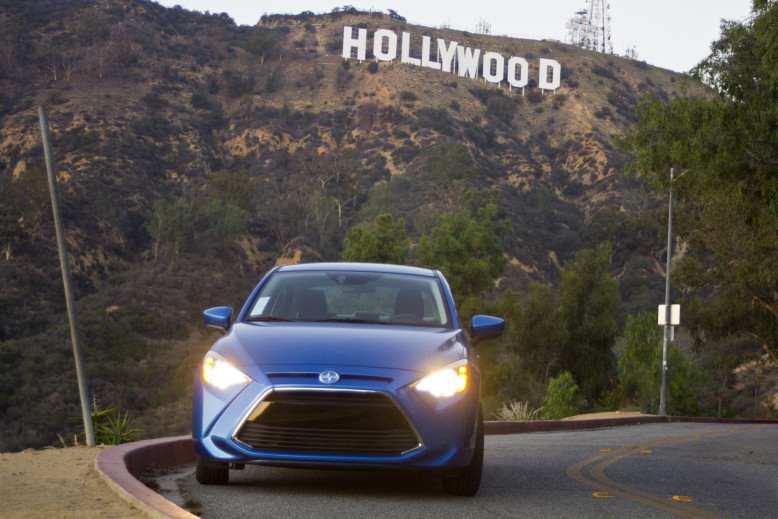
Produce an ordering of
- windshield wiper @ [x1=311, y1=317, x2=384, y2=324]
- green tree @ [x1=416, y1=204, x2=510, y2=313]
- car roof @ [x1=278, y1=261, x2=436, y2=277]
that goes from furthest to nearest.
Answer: green tree @ [x1=416, y1=204, x2=510, y2=313], car roof @ [x1=278, y1=261, x2=436, y2=277], windshield wiper @ [x1=311, y1=317, x2=384, y2=324]

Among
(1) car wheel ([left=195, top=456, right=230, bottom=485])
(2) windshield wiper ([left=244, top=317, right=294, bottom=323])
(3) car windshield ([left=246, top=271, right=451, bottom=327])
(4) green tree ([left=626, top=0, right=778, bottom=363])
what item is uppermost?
(4) green tree ([left=626, top=0, right=778, bottom=363])

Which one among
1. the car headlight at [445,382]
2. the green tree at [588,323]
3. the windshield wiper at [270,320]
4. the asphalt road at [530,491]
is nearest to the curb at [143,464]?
the asphalt road at [530,491]

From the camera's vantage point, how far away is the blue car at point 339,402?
19.9ft

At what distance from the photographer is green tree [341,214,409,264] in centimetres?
5344

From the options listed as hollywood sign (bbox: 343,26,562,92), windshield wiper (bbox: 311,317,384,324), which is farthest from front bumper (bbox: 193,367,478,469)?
hollywood sign (bbox: 343,26,562,92)

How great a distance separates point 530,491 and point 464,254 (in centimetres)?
4730

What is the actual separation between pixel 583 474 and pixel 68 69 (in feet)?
329

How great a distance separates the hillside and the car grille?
Answer: 36571 mm

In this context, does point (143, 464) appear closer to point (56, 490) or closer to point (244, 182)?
point (56, 490)

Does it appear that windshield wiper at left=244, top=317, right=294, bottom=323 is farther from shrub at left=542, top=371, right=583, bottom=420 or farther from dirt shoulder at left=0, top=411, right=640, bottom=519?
shrub at left=542, top=371, right=583, bottom=420

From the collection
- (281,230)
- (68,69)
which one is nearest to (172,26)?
(68,69)

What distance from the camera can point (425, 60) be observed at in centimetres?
11706

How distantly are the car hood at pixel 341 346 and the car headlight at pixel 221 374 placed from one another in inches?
2.4

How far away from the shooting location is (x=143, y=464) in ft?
26.7
